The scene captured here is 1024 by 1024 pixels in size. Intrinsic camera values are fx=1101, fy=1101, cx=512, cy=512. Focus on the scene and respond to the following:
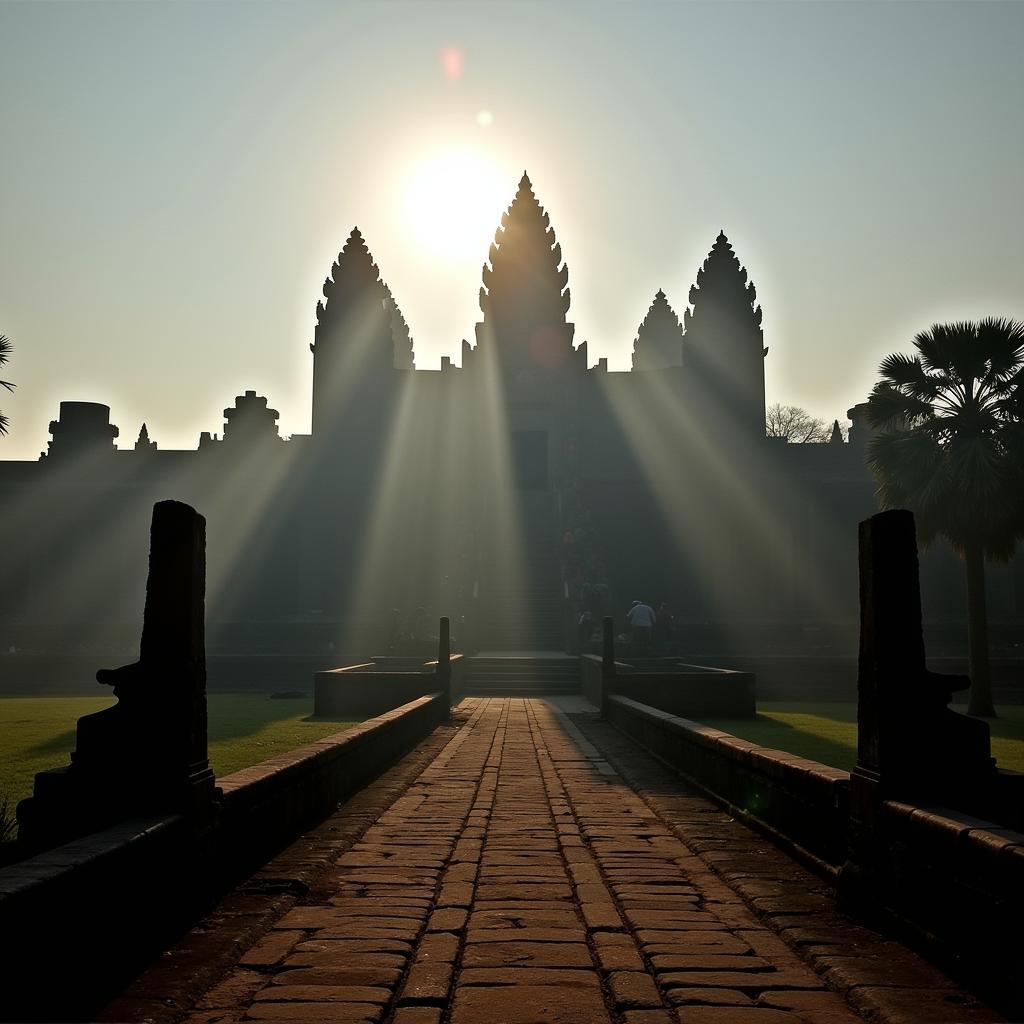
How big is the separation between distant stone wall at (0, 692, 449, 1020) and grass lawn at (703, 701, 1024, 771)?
681 cm

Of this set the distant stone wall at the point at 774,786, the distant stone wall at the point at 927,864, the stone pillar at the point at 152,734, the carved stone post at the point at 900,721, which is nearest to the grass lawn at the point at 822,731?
the distant stone wall at the point at 774,786

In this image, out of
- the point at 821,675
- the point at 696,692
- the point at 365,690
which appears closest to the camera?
the point at 696,692

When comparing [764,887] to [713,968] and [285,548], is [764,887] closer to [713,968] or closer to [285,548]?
[713,968]

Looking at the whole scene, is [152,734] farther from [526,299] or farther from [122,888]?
[526,299]

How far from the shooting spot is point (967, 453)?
727 inches

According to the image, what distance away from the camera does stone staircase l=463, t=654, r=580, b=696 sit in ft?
71.6

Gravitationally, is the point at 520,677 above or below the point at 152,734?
below

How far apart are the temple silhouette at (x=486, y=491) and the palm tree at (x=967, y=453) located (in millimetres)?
12541

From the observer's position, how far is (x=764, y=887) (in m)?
5.23

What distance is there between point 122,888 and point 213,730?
36.9 ft

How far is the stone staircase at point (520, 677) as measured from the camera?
71.6 ft

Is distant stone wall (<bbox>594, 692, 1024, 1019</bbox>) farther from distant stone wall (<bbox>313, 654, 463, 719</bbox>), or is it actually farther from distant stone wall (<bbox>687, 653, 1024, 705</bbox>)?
distant stone wall (<bbox>687, 653, 1024, 705</bbox>)

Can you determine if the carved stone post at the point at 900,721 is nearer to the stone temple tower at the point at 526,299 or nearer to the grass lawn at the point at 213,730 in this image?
the grass lawn at the point at 213,730

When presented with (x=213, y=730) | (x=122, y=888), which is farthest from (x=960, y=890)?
(x=213, y=730)
